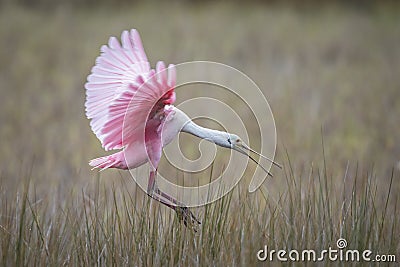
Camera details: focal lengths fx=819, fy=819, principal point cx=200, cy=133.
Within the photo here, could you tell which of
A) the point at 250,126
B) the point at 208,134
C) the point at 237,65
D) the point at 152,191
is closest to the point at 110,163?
the point at 152,191

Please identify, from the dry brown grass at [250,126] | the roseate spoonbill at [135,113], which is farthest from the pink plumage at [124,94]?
the dry brown grass at [250,126]

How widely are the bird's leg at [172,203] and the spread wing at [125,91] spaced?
0.22 meters

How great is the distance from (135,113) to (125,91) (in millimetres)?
122

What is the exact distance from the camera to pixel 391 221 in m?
4.02

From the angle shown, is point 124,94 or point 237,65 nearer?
point 124,94

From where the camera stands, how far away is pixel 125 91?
3471mm

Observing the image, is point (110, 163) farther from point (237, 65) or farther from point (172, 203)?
point (237, 65)

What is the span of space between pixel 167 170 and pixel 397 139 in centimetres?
217

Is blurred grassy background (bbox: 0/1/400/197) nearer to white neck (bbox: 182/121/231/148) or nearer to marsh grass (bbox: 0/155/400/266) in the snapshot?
marsh grass (bbox: 0/155/400/266)

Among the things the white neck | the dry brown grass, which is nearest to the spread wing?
the white neck

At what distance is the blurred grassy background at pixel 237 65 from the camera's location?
7.43 m

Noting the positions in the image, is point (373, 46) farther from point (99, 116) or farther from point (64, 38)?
point (99, 116)

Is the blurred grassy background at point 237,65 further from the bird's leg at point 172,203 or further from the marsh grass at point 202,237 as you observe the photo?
the bird's leg at point 172,203

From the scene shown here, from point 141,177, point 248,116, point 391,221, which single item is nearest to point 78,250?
point 141,177
